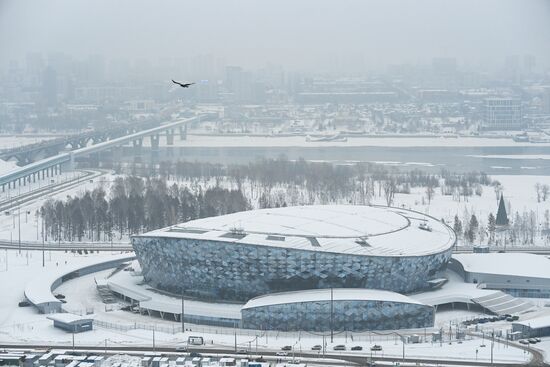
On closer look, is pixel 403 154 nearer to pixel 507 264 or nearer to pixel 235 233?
pixel 507 264

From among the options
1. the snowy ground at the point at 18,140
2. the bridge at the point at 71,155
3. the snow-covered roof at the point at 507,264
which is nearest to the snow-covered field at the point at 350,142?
the bridge at the point at 71,155

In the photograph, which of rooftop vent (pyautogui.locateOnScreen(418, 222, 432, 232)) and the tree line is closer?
rooftop vent (pyautogui.locateOnScreen(418, 222, 432, 232))

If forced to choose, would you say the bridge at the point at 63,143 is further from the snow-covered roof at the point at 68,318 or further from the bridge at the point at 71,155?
the snow-covered roof at the point at 68,318

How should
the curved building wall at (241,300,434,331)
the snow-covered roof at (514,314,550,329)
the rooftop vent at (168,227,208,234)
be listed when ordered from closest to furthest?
1. the snow-covered roof at (514,314,550,329)
2. the curved building wall at (241,300,434,331)
3. the rooftop vent at (168,227,208,234)

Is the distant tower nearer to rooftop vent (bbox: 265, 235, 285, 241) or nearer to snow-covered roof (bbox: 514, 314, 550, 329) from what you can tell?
snow-covered roof (bbox: 514, 314, 550, 329)

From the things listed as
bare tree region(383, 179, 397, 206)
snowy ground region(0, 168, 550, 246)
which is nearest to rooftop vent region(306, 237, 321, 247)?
snowy ground region(0, 168, 550, 246)

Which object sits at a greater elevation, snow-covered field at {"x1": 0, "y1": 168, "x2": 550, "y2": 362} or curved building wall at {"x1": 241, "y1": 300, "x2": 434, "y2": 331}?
curved building wall at {"x1": 241, "y1": 300, "x2": 434, "y2": 331}

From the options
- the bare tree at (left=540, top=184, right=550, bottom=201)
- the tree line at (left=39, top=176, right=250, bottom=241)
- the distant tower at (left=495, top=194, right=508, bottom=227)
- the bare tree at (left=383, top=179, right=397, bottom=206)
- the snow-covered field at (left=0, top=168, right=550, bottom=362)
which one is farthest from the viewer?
the bare tree at (left=540, top=184, right=550, bottom=201)
